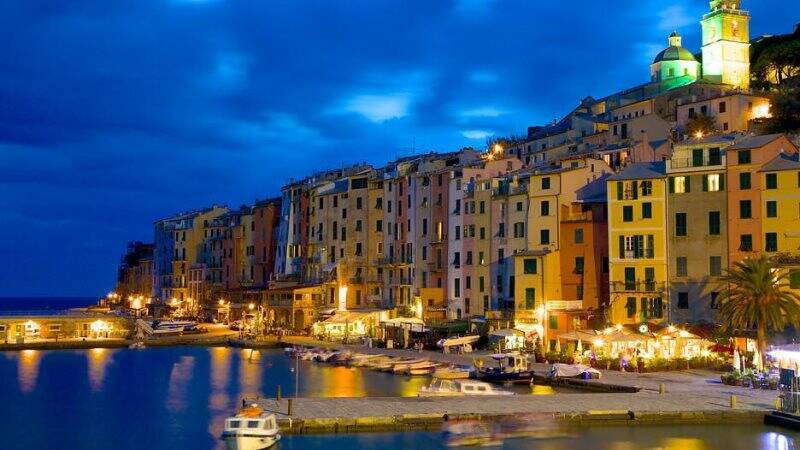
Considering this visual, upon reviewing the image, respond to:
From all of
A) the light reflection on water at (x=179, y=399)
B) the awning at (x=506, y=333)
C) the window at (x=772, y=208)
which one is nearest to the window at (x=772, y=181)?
the window at (x=772, y=208)

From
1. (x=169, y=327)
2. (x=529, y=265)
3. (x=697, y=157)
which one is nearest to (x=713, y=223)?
(x=697, y=157)

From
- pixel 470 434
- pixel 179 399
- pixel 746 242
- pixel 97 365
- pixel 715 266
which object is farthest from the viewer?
pixel 97 365

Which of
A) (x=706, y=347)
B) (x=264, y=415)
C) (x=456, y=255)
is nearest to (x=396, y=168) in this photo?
(x=456, y=255)

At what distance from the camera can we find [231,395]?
189ft

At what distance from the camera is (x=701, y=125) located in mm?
83000

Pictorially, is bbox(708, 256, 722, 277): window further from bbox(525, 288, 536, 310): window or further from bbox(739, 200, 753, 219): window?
bbox(525, 288, 536, 310): window

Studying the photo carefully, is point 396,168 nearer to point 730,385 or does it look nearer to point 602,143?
point 602,143

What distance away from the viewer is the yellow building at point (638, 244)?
63.8 meters

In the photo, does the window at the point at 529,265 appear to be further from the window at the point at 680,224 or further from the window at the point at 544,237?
the window at the point at 680,224

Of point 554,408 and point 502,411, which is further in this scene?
point 554,408

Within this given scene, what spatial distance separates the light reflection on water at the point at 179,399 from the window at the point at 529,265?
1345 centimetres

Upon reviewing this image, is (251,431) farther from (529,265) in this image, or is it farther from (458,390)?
(529,265)

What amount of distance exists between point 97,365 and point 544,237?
1605 inches

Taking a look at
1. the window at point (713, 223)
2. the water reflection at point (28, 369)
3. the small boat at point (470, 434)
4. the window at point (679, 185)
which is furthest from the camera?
the water reflection at point (28, 369)
